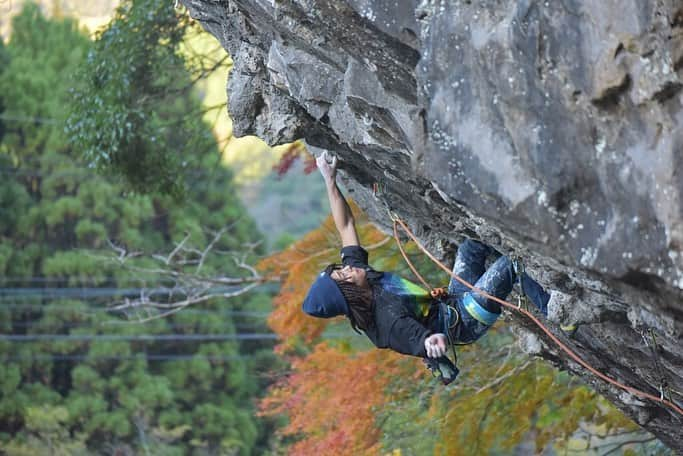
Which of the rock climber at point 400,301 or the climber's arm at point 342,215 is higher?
the climber's arm at point 342,215

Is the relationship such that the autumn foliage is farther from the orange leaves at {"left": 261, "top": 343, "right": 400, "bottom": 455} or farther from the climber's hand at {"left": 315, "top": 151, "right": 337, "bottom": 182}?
the climber's hand at {"left": 315, "top": 151, "right": 337, "bottom": 182}

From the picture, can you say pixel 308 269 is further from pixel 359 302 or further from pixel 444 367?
pixel 444 367

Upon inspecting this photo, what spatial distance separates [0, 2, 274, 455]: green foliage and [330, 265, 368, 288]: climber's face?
1347 cm

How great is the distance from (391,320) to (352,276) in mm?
339

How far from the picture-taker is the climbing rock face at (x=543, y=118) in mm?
4184

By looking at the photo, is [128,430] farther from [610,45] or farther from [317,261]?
[610,45]

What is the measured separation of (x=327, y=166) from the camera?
6.55 meters

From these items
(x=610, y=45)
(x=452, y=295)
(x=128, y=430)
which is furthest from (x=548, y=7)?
(x=128, y=430)

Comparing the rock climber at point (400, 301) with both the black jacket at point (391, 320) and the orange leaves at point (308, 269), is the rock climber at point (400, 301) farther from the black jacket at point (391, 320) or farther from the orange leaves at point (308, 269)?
the orange leaves at point (308, 269)

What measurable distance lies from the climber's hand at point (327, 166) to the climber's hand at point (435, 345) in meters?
1.25

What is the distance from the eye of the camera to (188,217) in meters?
21.6

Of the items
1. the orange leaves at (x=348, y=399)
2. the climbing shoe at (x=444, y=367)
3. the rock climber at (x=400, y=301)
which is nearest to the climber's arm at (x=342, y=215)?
the rock climber at (x=400, y=301)

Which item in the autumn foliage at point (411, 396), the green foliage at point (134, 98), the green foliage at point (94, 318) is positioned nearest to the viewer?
the autumn foliage at point (411, 396)

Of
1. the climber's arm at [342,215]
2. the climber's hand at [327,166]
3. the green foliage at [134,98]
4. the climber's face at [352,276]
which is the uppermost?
the green foliage at [134,98]
